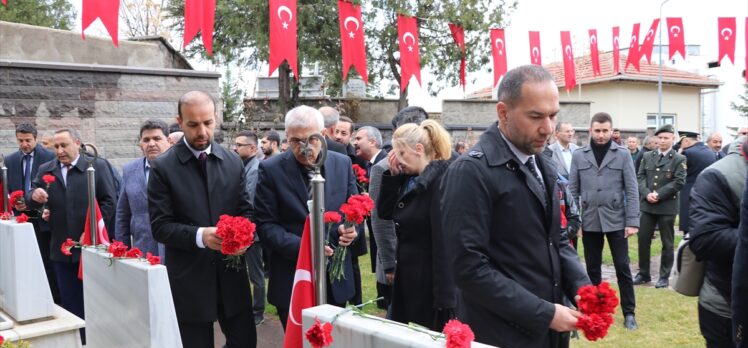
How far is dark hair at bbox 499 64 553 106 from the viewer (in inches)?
96.9

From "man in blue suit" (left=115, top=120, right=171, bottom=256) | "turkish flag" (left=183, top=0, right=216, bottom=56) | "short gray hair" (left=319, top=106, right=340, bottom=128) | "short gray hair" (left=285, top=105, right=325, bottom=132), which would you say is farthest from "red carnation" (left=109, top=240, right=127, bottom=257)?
"turkish flag" (left=183, top=0, right=216, bottom=56)

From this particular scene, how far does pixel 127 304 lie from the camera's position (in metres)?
3.71

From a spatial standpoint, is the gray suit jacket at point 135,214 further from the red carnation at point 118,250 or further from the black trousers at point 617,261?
the black trousers at point 617,261

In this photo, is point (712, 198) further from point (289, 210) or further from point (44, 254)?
point (44, 254)

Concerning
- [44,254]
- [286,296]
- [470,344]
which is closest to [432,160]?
[286,296]

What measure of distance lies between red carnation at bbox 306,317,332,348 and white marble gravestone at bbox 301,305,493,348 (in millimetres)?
76

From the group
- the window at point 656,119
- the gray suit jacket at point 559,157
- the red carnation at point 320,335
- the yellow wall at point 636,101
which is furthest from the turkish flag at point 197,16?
the window at point 656,119

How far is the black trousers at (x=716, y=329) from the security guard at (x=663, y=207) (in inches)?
211

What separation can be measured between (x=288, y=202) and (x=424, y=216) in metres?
0.82

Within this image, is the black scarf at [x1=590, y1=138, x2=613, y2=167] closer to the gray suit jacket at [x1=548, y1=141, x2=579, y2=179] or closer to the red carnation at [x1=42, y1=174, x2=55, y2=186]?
the gray suit jacket at [x1=548, y1=141, x2=579, y2=179]

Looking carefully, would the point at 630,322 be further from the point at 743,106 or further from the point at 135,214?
the point at 743,106

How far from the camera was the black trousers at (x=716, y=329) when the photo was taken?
325 cm

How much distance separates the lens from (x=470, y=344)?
1.94 m

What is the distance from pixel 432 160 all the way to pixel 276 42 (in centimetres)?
660
